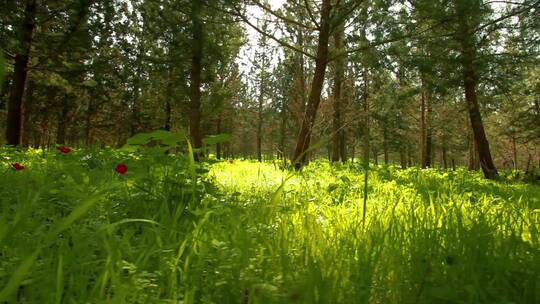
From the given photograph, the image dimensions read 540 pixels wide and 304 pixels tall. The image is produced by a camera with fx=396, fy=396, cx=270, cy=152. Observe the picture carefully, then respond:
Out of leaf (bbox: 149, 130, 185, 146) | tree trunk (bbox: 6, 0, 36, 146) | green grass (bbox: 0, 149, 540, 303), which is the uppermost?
tree trunk (bbox: 6, 0, 36, 146)

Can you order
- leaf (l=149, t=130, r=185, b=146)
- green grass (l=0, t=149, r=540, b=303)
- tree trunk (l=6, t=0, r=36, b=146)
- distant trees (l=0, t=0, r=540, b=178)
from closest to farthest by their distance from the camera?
green grass (l=0, t=149, r=540, b=303) → leaf (l=149, t=130, r=185, b=146) → distant trees (l=0, t=0, r=540, b=178) → tree trunk (l=6, t=0, r=36, b=146)

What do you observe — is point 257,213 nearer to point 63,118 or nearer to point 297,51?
point 297,51

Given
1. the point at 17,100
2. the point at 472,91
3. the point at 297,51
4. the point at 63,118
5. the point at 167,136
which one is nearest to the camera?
the point at 167,136

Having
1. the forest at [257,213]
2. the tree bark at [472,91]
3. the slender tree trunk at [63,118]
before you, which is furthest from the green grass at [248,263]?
the slender tree trunk at [63,118]

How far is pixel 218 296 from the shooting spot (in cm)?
140

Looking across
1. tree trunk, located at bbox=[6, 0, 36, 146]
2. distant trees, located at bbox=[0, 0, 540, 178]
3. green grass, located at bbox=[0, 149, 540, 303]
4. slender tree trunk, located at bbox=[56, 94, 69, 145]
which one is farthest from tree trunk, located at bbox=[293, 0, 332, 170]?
slender tree trunk, located at bbox=[56, 94, 69, 145]

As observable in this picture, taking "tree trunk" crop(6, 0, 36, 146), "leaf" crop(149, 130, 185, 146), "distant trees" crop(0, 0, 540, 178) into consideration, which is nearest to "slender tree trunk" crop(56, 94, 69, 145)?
"distant trees" crop(0, 0, 540, 178)

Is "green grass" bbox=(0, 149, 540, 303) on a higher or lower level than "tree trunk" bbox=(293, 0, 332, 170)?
lower

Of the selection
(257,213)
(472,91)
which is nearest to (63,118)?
(472,91)

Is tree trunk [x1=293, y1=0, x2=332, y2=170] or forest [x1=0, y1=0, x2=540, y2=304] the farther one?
tree trunk [x1=293, y1=0, x2=332, y2=170]

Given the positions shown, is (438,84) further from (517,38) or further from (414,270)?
(414,270)

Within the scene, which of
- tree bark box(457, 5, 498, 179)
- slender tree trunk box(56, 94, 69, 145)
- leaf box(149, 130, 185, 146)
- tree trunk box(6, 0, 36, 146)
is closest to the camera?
leaf box(149, 130, 185, 146)

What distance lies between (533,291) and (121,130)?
30.6 m

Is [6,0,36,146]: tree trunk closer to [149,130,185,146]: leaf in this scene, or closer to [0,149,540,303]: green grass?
[0,149,540,303]: green grass
